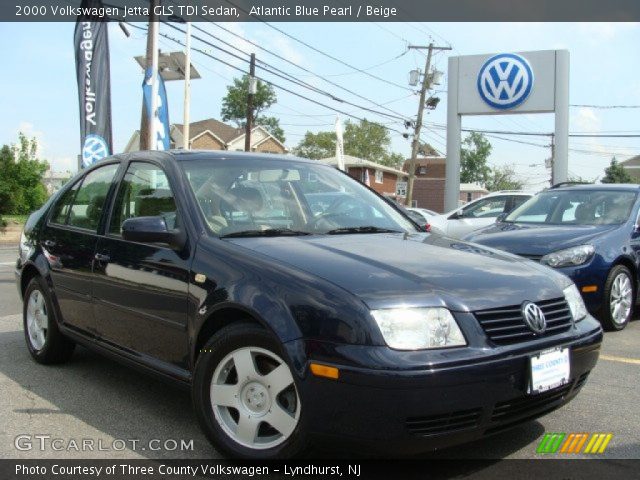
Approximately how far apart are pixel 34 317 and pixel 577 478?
400cm

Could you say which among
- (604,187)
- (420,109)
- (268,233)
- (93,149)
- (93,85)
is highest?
(420,109)

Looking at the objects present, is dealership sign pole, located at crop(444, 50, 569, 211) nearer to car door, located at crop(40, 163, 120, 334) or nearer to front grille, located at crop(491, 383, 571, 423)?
car door, located at crop(40, 163, 120, 334)

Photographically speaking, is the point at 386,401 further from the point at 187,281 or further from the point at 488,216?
the point at 488,216

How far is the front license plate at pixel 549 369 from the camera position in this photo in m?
2.80

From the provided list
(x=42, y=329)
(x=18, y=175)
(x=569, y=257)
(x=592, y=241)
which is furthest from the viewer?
(x=18, y=175)

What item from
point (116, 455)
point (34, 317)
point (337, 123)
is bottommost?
point (116, 455)

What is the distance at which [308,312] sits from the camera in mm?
2721

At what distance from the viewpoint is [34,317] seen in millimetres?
5020

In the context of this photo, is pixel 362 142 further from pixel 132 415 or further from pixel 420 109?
pixel 132 415

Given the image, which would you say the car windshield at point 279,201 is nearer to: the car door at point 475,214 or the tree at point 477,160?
the car door at point 475,214

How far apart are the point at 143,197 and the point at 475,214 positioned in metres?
8.91

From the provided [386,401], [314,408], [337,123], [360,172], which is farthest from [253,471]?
[360,172]

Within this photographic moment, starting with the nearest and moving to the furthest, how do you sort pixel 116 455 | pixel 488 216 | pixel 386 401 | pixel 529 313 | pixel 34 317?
pixel 386 401 < pixel 529 313 < pixel 116 455 < pixel 34 317 < pixel 488 216

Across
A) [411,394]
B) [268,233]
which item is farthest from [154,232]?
[411,394]
